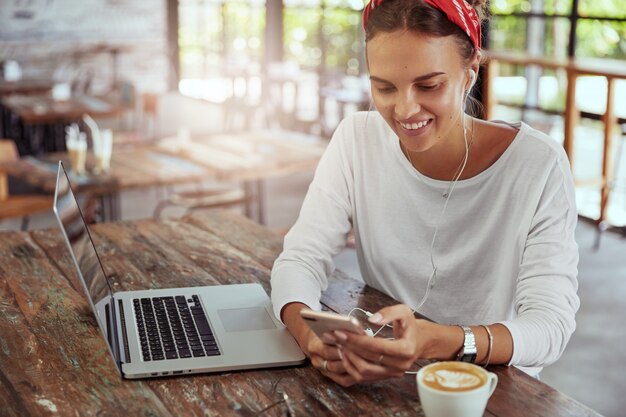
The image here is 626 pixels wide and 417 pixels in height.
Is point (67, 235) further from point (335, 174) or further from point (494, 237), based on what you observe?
point (494, 237)

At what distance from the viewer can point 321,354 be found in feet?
4.35

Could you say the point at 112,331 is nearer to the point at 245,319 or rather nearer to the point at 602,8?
the point at 245,319

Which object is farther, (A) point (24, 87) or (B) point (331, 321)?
(A) point (24, 87)

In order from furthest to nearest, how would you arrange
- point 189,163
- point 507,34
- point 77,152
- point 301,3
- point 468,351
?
point 301,3 → point 507,34 → point 189,163 → point 77,152 → point 468,351

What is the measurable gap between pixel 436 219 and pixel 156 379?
26.9 inches

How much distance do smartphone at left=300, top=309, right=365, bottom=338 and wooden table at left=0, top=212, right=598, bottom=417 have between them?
102 mm

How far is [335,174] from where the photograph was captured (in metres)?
1.85

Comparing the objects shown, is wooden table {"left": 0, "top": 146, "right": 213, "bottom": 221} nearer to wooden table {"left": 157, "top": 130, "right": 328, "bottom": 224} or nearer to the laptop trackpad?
wooden table {"left": 157, "top": 130, "right": 328, "bottom": 224}

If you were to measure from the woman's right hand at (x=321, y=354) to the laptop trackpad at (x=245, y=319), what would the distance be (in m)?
0.09

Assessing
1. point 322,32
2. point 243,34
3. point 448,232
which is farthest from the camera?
point 243,34

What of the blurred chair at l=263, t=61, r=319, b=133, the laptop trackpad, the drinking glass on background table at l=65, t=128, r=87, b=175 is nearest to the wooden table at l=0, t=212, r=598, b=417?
the laptop trackpad

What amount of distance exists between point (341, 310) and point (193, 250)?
Result: 516mm

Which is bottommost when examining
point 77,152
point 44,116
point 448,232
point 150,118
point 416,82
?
point 150,118

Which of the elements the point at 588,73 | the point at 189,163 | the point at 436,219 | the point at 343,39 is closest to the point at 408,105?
the point at 436,219
